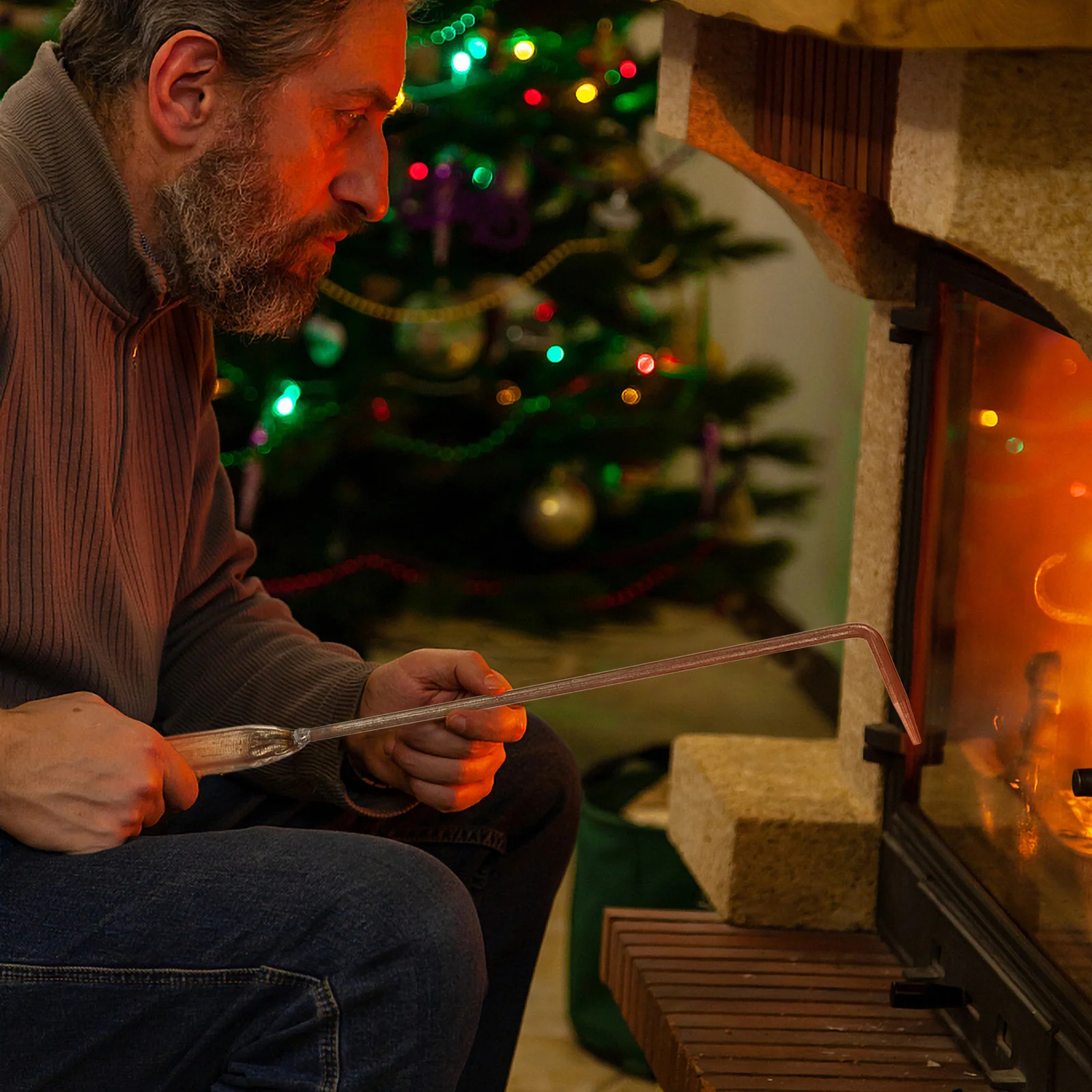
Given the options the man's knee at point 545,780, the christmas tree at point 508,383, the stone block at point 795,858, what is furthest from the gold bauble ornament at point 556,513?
the man's knee at point 545,780

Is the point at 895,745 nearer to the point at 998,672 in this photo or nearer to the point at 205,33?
the point at 998,672

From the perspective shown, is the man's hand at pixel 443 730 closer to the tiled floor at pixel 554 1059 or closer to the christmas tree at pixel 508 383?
the tiled floor at pixel 554 1059

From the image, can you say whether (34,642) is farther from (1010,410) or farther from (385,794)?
(1010,410)

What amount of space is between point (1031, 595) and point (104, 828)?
0.74 m

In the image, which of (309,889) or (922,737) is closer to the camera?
(309,889)

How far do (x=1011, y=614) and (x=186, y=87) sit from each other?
31.1 inches

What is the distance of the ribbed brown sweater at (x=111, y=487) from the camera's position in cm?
108

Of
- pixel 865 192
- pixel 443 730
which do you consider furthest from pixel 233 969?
pixel 865 192

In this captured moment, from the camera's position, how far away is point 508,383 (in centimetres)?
306

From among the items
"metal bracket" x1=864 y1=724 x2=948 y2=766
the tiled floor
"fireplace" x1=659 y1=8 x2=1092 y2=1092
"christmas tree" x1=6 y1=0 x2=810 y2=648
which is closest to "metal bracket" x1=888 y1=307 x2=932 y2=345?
"fireplace" x1=659 y1=8 x2=1092 y2=1092

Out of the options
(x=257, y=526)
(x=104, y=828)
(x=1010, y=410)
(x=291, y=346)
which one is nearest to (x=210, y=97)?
(x=104, y=828)

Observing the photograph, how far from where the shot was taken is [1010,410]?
1.25 m

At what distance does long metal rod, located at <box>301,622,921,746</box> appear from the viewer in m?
1.04

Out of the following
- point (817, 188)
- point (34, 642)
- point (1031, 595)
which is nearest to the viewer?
point (34, 642)
